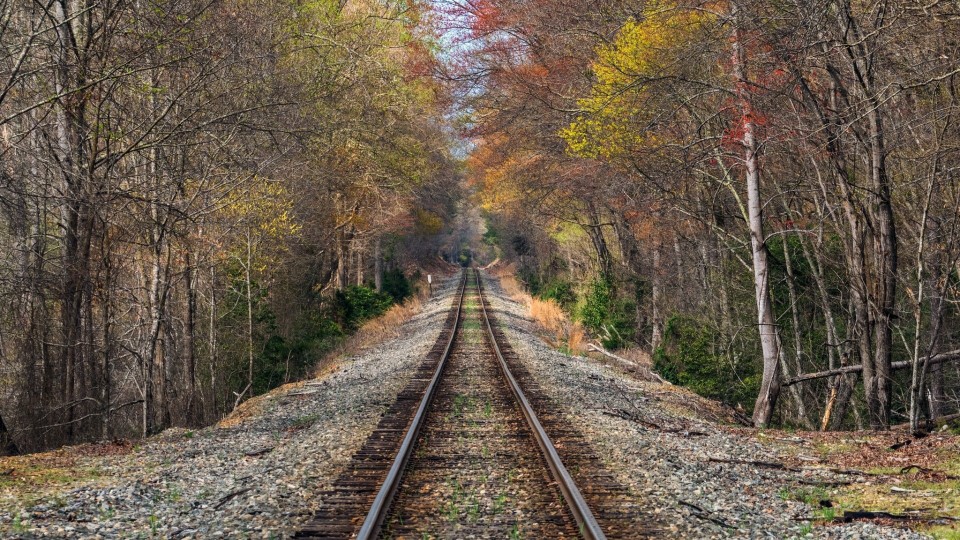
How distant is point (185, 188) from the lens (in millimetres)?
17078

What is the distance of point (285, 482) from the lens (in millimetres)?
8156

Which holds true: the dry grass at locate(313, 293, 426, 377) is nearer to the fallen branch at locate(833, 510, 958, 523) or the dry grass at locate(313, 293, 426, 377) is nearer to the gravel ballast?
the gravel ballast

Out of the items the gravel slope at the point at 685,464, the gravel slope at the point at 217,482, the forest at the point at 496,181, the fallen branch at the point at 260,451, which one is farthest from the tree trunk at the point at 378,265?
the fallen branch at the point at 260,451

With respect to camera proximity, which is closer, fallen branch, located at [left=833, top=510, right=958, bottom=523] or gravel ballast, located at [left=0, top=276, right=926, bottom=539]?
gravel ballast, located at [left=0, top=276, right=926, bottom=539]

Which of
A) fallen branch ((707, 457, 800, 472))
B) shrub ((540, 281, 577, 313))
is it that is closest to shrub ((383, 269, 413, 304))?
shrub ((540, 281, 577, 313))

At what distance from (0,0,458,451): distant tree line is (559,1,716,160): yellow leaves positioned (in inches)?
225

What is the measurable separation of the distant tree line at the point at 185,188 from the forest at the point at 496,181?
12 centimetres

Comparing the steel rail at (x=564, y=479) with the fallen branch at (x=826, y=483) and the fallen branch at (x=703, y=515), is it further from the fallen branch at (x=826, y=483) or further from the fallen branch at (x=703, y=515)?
the fallen branch at (x=826, y=483)

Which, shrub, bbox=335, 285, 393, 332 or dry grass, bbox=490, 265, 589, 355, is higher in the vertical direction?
shrub, bbox=335, 285, 393, 332

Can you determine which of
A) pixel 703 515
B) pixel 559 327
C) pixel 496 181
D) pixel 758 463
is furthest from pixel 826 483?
pixel 559 327

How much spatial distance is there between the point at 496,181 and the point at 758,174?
17754mm

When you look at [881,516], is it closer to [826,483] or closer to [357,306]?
[826,483]

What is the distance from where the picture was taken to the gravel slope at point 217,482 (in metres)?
6.65

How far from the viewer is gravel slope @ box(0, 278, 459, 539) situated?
665 centimetres
